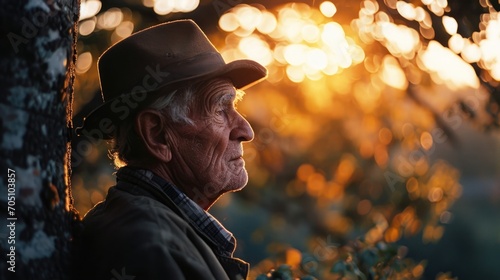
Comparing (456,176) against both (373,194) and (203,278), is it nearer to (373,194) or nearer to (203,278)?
(373,194)

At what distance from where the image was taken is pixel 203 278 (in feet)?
8.02

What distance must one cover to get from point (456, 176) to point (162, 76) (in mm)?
5788

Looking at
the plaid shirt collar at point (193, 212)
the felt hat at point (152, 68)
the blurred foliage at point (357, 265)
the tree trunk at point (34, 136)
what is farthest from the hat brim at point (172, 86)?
the blurred foliage at point (357, 265)

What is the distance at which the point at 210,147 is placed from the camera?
2.97 m

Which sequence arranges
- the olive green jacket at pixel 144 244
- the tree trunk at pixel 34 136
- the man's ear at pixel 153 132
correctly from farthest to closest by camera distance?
the man's ear at pixel 153 132 → the olive green jacket at pixel 144 244 → the tree trunk at pixel 34 136

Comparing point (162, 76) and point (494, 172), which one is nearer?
point (162, 76)

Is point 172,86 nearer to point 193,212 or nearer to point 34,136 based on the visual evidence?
point 193,212

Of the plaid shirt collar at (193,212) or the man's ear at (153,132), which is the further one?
the man's ear at (153,132)

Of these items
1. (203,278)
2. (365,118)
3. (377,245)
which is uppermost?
(203,278)

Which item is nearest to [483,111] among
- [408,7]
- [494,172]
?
[408,7]


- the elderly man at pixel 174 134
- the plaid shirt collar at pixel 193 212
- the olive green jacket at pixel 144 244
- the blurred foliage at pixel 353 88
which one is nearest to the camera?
the olive green jacket at pixel 144 244

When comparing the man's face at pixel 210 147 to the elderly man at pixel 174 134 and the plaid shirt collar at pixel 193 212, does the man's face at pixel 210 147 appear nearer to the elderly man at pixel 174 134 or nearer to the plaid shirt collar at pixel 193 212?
the elderly man at pixel 174 134

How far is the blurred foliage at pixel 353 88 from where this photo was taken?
14.2 ft

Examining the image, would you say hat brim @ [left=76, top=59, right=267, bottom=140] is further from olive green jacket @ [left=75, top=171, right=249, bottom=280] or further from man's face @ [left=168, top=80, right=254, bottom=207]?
olive green jacket @ [left=75, top=171, right=249, bottom=280]
